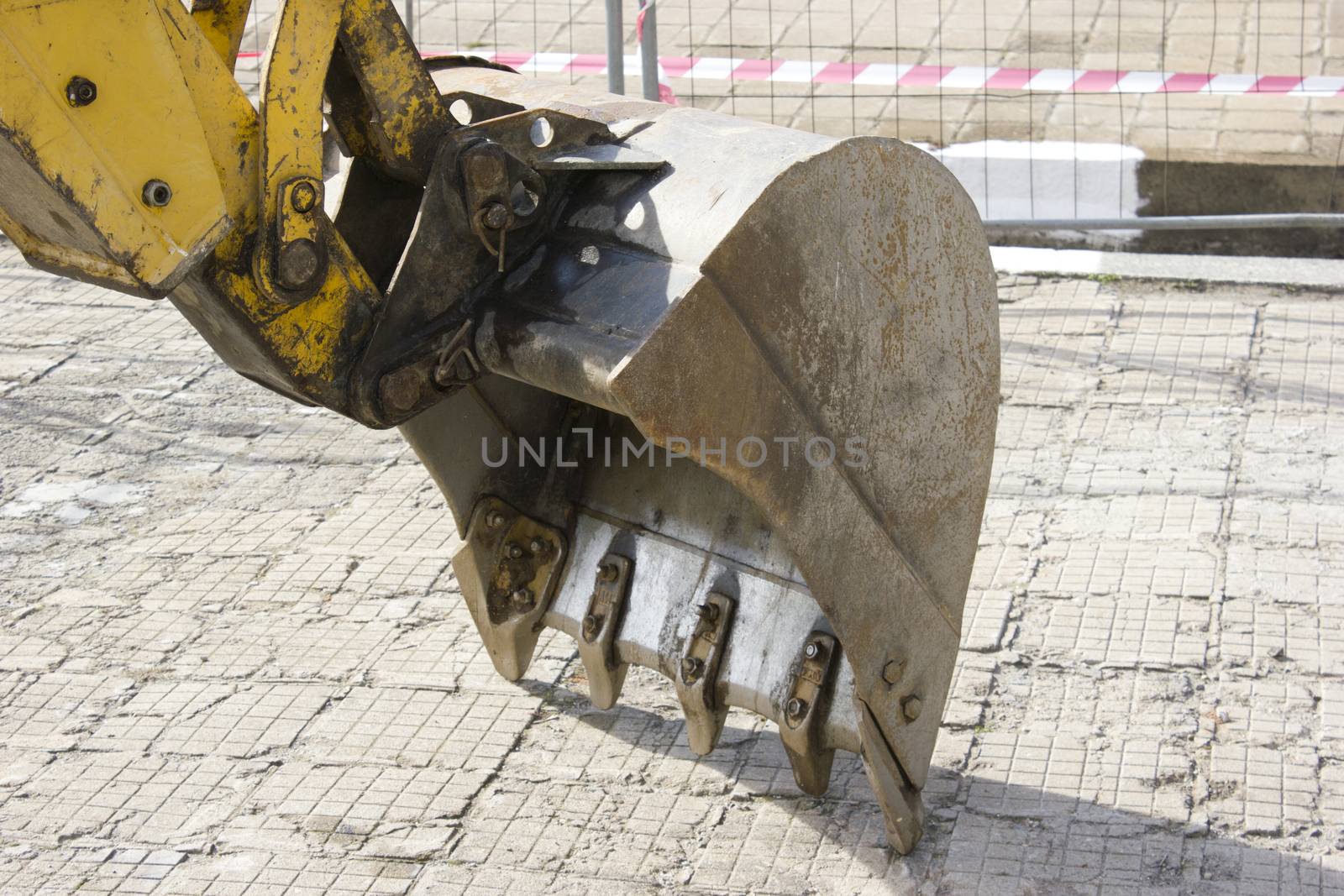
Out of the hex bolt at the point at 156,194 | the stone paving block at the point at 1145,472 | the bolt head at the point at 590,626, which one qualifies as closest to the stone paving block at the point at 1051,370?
the stone paving block at the point at 1145,472

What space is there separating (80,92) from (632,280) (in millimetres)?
986

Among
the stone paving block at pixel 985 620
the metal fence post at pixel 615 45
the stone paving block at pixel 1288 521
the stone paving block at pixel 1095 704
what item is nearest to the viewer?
the stone paving block at pixel 1095 704

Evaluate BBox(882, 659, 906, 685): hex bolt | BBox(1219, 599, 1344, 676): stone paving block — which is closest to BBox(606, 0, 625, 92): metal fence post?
BBox(1219, 599, 1344, 676): stone paving block

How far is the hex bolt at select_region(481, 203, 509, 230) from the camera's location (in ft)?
10.1

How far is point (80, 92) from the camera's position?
254 cm

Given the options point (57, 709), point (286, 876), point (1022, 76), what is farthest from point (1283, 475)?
point (1022, 76)

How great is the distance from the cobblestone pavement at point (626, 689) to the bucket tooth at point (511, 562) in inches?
10.8

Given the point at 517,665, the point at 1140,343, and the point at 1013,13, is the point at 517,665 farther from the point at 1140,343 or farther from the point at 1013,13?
the point at 1013,13

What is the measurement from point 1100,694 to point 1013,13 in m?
6.01

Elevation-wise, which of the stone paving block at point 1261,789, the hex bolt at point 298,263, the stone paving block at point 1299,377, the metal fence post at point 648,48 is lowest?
the stone paving block at point 1261,789

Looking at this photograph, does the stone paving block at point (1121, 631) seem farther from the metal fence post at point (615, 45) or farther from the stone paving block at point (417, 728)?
the metal fence post at point (615, 45)

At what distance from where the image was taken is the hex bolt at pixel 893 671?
3.25 m

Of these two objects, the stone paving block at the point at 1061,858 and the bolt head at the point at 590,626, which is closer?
the stone paving block at the point at 1061,858

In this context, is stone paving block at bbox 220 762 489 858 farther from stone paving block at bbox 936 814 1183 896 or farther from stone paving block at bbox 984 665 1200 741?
stone paving block at bbox 984 665 1200 741
